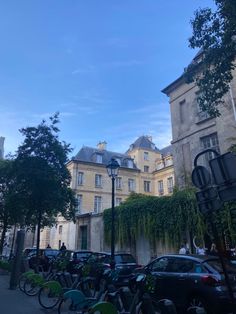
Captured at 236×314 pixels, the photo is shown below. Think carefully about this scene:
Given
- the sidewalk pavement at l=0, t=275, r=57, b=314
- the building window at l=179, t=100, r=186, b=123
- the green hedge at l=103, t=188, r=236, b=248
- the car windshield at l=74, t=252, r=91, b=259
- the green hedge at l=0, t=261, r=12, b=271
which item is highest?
the building window at l=179, t=100, r=186, b=123

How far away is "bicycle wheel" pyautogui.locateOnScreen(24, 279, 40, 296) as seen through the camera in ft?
36.1

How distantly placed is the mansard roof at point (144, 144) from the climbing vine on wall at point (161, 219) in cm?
2828

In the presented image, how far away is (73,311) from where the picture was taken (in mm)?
7434

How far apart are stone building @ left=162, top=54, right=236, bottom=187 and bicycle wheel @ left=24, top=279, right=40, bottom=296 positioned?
11.6 meters

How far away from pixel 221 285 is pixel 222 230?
9.45 meters

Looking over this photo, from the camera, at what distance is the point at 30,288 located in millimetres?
11414

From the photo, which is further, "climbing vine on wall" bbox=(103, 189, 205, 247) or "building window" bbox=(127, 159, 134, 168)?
"building window" bbox=(127, 159, 134, 168)

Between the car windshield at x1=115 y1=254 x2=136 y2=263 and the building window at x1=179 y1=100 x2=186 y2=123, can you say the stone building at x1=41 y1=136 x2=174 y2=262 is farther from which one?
the car windshield at x1=115 y1=254 x2=136 y2=263

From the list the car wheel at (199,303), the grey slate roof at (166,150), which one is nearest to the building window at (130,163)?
the grey slate roof at (166,150)

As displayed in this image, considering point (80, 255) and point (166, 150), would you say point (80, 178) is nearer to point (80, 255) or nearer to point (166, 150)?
point (166, 150)

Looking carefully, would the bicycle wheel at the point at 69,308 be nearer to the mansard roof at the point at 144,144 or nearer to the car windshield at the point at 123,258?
the car windshield at the point at 123,258

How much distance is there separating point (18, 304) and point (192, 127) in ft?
53.3

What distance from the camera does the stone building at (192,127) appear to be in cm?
1898

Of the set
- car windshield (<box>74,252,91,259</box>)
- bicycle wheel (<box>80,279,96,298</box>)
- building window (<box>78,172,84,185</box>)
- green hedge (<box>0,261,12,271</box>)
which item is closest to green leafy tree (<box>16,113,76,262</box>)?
car windshield (<box>74,252,91,259</box>)
